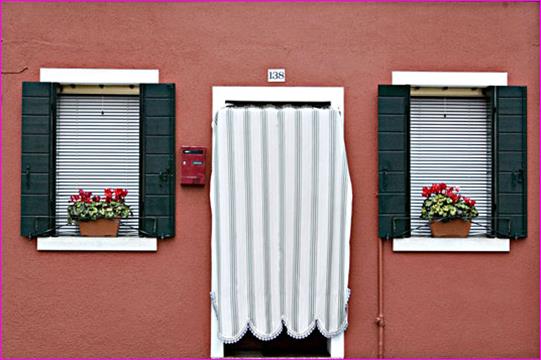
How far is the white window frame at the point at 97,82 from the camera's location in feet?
21.2

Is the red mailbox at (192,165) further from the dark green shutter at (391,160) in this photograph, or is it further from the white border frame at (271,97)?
the dark green shutter at (391,160)

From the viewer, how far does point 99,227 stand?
21.2 ft

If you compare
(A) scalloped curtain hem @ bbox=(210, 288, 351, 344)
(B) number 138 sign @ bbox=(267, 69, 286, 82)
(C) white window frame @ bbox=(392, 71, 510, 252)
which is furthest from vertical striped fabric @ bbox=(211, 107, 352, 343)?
A: (C) white window frame @ bbox=(392, 71, 510, 252)

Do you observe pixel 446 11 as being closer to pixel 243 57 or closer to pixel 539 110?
pixel 539 110

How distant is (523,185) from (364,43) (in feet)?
6.29

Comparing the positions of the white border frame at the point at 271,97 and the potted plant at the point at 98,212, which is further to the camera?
the white border frame at the point at 271,97

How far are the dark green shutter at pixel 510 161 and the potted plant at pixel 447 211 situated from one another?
0.88ft

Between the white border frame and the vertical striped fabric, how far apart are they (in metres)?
0.12

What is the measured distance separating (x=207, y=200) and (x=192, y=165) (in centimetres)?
34

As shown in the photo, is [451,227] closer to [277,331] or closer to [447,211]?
[447,211]

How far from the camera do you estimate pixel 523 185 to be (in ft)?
21.6

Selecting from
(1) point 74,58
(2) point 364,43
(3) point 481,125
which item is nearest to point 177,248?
(1) point 74,58

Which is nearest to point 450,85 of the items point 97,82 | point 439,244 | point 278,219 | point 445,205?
point 445,205

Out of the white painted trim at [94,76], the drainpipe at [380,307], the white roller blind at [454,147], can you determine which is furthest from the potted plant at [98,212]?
the white roller blind at [454,147]
